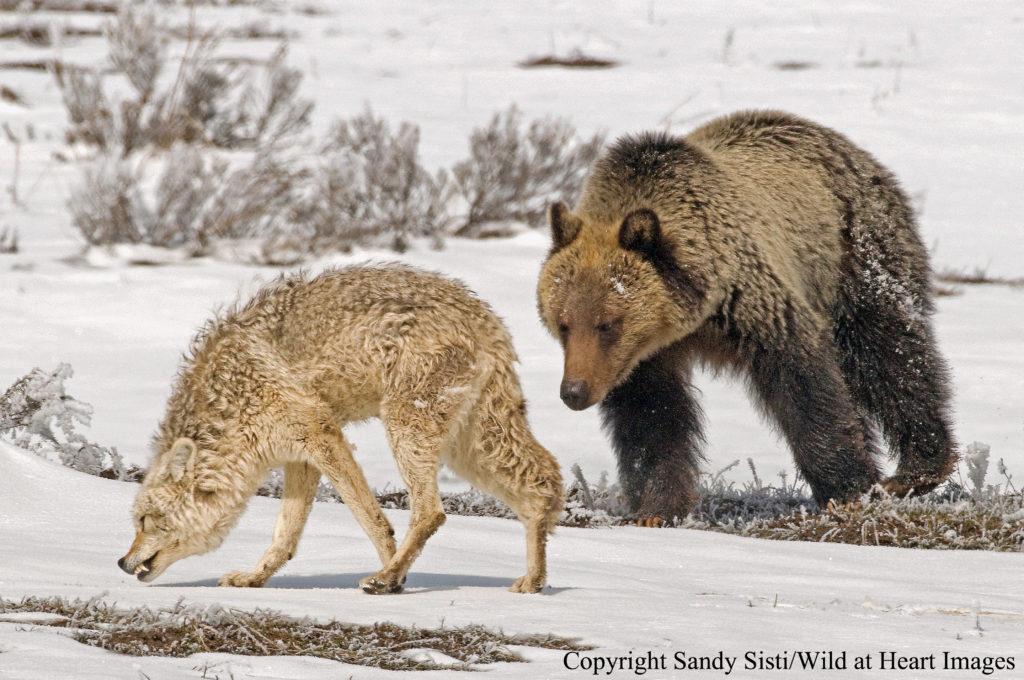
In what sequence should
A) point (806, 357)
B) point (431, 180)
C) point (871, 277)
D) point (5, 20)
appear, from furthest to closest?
point (5, 20), point (431, 180), point (871, 277), point (806, 357)

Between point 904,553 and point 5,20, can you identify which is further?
point 5,20

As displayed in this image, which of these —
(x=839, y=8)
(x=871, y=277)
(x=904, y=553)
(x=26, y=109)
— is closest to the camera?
(x=904, y=553)

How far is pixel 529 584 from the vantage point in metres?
4.93

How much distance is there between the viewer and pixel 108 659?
375 cm

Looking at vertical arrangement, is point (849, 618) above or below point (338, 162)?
above

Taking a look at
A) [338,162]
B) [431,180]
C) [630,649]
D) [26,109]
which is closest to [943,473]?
[630,649]

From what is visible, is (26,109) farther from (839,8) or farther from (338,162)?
(839,8)

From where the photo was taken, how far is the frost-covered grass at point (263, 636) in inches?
156

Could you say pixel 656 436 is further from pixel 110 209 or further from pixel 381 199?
pixel 381 199

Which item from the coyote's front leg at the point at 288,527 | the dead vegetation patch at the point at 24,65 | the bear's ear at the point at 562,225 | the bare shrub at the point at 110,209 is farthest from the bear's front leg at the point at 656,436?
the dead vegetation patch at the point at 24,65

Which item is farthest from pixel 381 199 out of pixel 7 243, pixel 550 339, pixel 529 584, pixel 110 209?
pixel 529 584

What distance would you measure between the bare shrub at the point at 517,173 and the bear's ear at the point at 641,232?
7.59 m

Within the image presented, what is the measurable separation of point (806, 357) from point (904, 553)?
1285 mm

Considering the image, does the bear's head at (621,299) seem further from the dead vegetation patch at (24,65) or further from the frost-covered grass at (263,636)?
the dead vegetation patch at (24,65)
